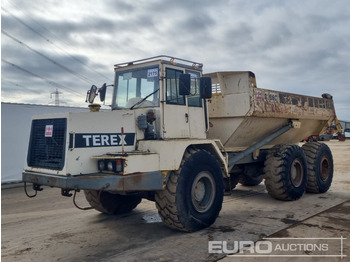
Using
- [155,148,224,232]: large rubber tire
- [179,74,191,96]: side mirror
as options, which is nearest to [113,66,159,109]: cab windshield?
[179,74,191,96]: side mirror

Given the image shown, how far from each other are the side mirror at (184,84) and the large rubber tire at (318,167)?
16.1 feet

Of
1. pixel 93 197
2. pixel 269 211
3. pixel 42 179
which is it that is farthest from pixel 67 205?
pixel 269 211

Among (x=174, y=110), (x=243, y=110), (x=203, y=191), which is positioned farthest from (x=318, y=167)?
(x=174, y=110)

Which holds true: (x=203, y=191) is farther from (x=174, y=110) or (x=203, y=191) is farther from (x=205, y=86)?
(x=205, y=86)

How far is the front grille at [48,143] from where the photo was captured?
184 inches

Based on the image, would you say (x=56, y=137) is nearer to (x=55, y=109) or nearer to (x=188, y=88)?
(x=188, y=88)

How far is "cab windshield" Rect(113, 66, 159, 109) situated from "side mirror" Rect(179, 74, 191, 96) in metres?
0.42

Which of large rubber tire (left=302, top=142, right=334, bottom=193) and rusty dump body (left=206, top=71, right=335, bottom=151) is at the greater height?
rusty dump body (left=206, top=71, right=335, bottom=151)

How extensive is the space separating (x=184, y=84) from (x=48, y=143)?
7.49 feet

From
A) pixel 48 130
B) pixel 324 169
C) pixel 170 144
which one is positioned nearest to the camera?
pixel 48 130

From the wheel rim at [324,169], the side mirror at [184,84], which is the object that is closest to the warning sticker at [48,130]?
the side mirror at [184,84]

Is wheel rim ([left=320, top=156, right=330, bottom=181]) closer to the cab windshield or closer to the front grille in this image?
the cab windshield

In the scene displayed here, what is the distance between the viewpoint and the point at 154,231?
559 centimetres

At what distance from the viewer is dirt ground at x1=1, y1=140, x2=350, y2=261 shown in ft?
14.9
